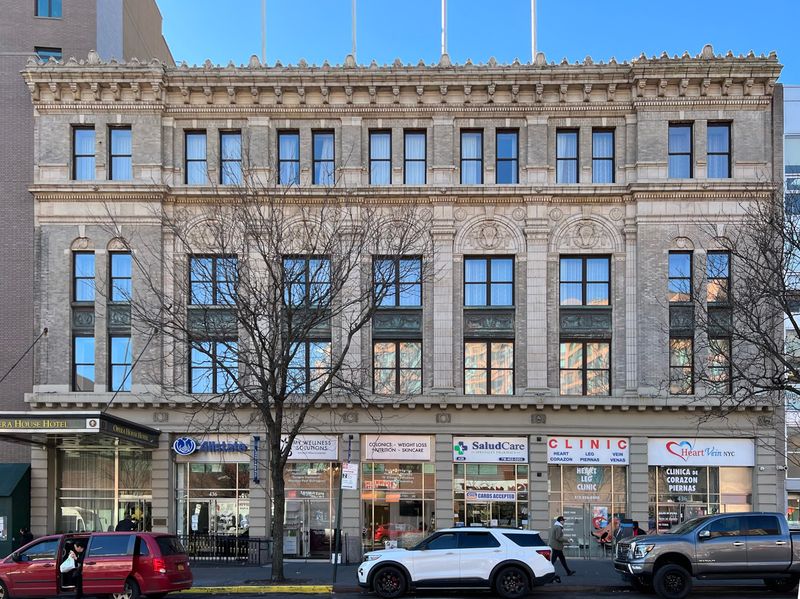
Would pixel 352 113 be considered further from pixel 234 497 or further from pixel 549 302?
pixel 234 497

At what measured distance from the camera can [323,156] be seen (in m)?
32.7

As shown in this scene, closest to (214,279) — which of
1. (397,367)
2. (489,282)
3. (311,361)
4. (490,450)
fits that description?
(311,361)

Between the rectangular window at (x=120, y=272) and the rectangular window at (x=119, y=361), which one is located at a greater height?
the rectangular window at (x=120, y=272)

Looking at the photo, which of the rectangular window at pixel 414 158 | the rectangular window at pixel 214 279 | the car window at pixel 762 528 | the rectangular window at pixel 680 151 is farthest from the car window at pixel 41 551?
the rectangular window at pixel 680 151

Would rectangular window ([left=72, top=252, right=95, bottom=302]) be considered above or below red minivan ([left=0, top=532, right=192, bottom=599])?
above

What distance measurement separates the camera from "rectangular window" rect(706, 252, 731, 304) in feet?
100

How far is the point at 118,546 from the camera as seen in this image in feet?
67.4

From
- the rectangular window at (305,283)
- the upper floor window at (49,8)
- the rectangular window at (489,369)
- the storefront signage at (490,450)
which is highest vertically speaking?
the upper floor window at (49,8)

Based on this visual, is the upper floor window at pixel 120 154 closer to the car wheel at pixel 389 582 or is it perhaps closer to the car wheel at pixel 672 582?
the car wheel at pixel 389 582

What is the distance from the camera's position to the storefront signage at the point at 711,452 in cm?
3080

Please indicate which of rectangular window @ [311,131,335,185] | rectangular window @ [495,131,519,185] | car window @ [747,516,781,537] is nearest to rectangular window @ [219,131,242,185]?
rectangular window @ [311,131,335,185]

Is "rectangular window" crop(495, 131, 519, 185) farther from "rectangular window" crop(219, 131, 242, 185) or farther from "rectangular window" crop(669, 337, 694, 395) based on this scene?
"rectangular window" crop(219, 131, 242, 185)

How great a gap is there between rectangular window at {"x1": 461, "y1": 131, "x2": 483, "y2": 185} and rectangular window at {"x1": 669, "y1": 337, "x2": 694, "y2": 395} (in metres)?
9.04

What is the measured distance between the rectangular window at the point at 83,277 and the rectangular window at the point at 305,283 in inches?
285
